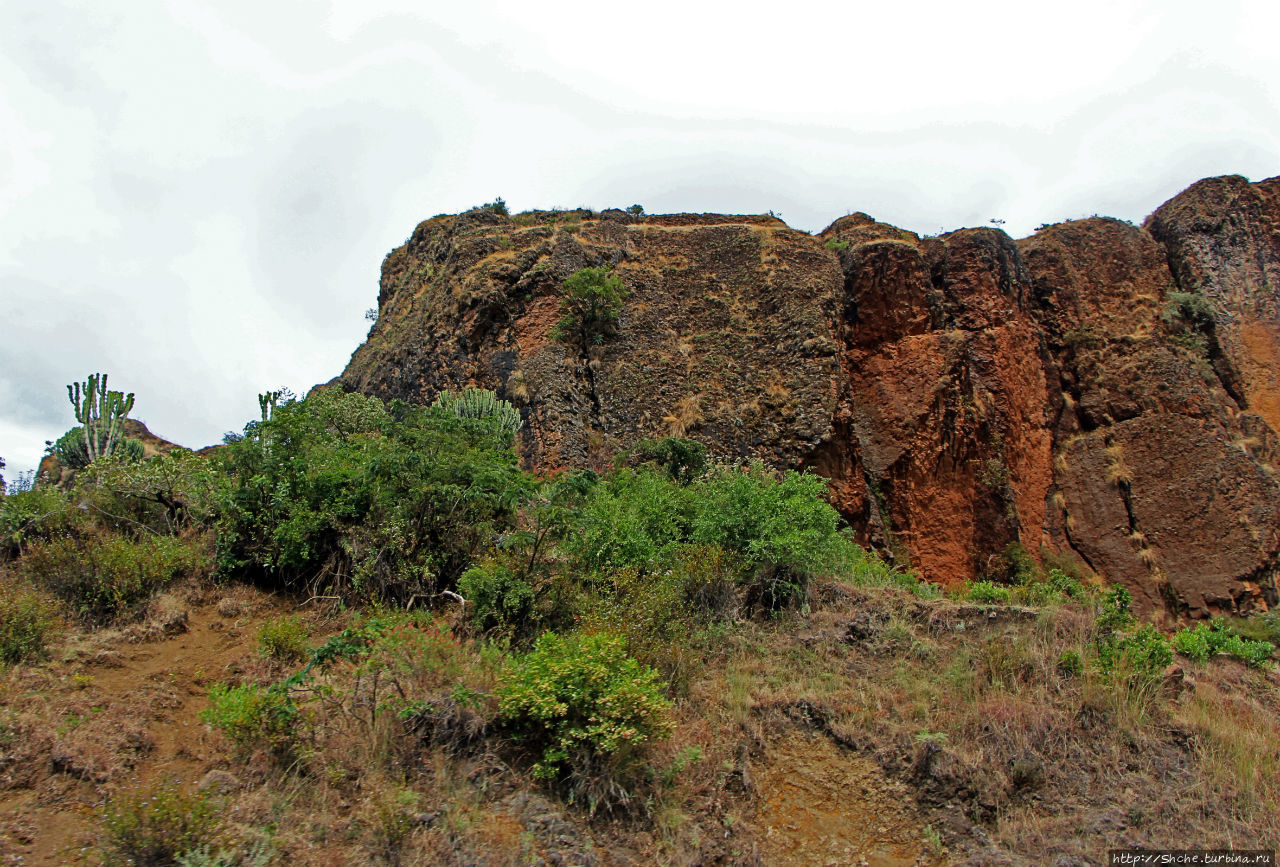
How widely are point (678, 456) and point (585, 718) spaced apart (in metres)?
10.7

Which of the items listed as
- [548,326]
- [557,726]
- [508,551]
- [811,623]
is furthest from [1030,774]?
[548,326]

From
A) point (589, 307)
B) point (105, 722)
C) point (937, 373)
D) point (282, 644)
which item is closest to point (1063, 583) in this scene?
point (937, 373)

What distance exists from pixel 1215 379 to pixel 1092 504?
6.36 metres

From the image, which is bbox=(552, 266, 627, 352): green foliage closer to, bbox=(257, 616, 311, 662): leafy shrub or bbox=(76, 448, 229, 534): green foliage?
bbox=(76, 448, 229, 534): green foliage

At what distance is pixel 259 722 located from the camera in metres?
5.42

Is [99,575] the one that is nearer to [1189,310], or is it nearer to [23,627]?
[23,627]

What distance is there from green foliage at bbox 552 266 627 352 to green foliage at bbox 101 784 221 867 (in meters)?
14.7

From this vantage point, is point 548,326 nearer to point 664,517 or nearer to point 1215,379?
point 664,517

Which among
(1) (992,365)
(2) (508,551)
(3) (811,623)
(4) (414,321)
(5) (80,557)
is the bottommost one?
(3) (811,623)

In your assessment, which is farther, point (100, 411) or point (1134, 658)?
point (100, 411)

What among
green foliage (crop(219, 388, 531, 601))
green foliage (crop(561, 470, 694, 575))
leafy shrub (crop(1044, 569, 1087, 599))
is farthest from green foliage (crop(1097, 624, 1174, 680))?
leafy shrub (crop(1044, 569, 1087, 599))

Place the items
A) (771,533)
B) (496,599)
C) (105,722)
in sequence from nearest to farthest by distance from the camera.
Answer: (105,722)
(496,599)
(771,533)

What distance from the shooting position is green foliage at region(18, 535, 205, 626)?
25.0ft

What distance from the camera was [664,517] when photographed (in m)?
11.1
